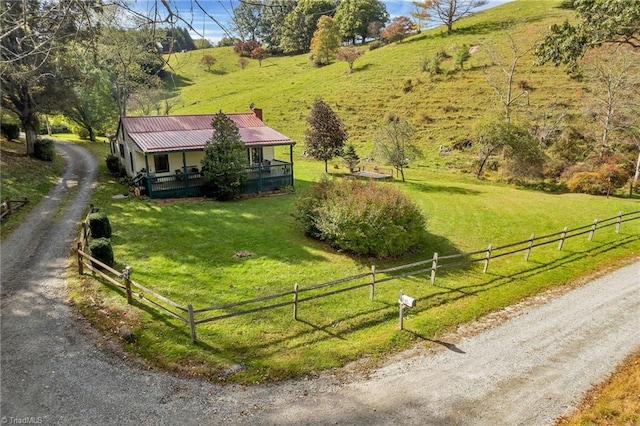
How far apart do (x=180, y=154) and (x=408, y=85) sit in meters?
40.6

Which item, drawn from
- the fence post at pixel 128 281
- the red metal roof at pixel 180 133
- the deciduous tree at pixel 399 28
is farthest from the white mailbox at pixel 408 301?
the deciduous tree at pixel 399 28

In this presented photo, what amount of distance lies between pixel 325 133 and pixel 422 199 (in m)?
10.9

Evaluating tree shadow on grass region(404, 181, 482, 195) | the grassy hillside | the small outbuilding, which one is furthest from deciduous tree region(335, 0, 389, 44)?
the small outbuilding

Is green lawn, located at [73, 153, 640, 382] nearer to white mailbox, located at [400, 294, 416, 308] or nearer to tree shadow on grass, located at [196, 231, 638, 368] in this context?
tree shadow on grass, located at [196, 231, 638, 368]

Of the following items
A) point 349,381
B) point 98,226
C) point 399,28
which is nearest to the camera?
point 349,381

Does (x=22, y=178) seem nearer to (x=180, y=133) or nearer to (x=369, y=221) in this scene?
(x=180, y=133)

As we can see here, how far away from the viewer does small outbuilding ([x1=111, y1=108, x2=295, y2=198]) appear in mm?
22703

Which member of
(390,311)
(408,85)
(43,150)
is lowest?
(390,311)

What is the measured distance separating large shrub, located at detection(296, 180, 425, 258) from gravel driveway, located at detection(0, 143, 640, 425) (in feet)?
16.3

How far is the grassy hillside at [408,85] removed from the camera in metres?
46.2

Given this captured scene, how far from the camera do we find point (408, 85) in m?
55.2

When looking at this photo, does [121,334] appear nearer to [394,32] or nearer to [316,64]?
[316,64]

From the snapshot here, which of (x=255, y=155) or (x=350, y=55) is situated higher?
(x=350, y=55)

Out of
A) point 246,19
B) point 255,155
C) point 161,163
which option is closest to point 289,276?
point 246,19
